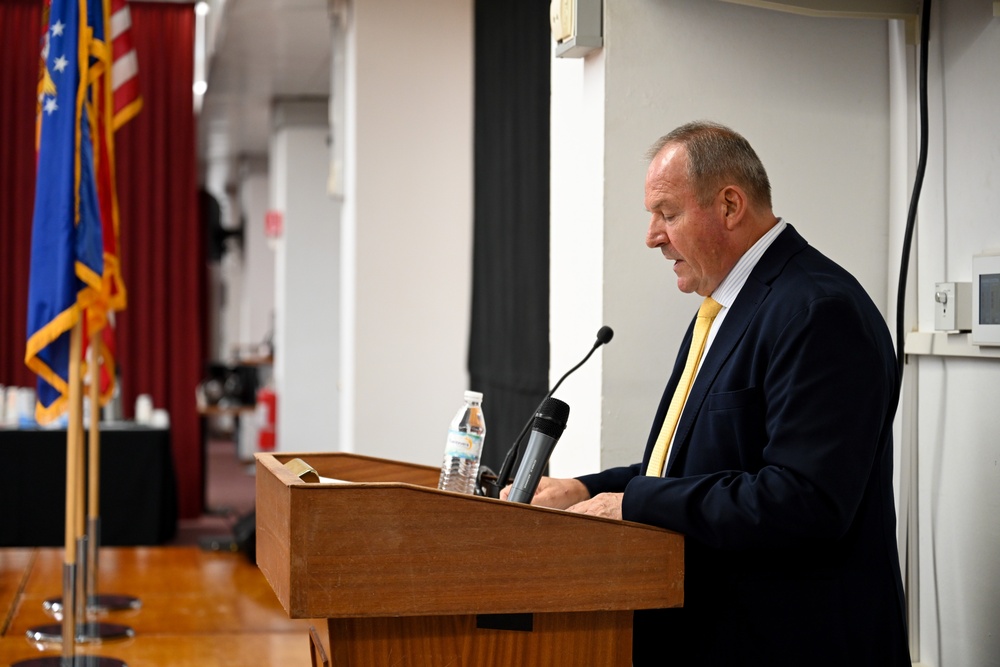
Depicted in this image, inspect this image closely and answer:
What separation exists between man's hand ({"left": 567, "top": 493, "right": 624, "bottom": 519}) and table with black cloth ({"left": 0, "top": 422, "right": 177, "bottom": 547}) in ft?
16.7

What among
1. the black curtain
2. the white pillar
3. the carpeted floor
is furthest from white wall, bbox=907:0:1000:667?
the white pillar

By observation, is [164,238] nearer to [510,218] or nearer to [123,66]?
[123,66]

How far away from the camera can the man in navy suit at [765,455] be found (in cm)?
161

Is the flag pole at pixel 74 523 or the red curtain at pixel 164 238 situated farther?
the red curtain at pixel 164 238

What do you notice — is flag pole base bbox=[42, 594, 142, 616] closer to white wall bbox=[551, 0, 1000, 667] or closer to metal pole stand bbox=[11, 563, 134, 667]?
metal pole stand bbox=[11, 563, 134, 667]

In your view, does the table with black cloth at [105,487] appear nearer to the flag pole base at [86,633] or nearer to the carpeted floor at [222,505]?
the carpeted floor at [222,505]

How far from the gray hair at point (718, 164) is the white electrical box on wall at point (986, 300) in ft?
1.97

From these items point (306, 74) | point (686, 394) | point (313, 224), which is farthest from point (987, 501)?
point (313, 224)

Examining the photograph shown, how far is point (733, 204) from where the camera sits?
1.86m

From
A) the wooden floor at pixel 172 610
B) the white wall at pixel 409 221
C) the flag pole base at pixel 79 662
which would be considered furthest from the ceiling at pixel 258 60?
the flag pole base at pixel 79 662

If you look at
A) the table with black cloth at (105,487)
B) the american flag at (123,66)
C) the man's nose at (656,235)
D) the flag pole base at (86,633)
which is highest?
the american flag at (123,66)

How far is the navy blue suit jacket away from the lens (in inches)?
63.3

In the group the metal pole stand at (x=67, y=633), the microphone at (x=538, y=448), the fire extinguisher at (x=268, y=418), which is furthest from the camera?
the fire extinguisher at (x=268, y=418)

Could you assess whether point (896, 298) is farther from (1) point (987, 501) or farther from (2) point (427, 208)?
(2) point (427, 208)
